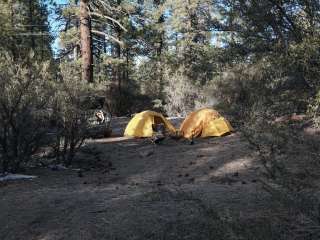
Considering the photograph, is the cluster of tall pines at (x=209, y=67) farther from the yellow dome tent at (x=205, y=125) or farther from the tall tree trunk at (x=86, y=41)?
the yellow dome tent at (x=205, y=125)

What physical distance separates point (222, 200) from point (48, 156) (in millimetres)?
5987

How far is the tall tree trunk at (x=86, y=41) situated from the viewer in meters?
19.7

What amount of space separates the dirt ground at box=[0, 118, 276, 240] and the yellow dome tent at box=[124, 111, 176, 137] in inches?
129

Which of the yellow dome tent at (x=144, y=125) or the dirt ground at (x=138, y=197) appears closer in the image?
the dirt ground at (x=138, y=197)

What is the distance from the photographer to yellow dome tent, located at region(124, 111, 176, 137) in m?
15.7

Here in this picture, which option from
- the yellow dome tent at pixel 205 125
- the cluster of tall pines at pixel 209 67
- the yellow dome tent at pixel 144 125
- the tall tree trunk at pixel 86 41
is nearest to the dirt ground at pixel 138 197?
the cluster of tall pines at pixel 209 67

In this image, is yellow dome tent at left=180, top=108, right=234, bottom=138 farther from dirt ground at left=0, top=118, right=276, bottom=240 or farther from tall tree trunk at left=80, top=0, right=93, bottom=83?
tall tree trunk at left=80, top=0, right=93, bottom=83

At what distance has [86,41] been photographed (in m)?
20.1

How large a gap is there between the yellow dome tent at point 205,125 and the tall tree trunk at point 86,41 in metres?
5.61

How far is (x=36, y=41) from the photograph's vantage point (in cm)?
3650

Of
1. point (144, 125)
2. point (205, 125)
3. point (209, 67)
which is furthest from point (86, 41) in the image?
point (209, 67)

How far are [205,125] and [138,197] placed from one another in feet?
27.4

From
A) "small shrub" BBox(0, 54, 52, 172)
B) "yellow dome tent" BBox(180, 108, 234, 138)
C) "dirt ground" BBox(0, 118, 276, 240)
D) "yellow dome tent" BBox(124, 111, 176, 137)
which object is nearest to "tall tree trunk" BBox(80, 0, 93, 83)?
"yellow dome tent" BBox(124, 111, 176, 137)

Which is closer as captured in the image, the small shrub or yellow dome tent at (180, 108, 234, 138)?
the small shrub
